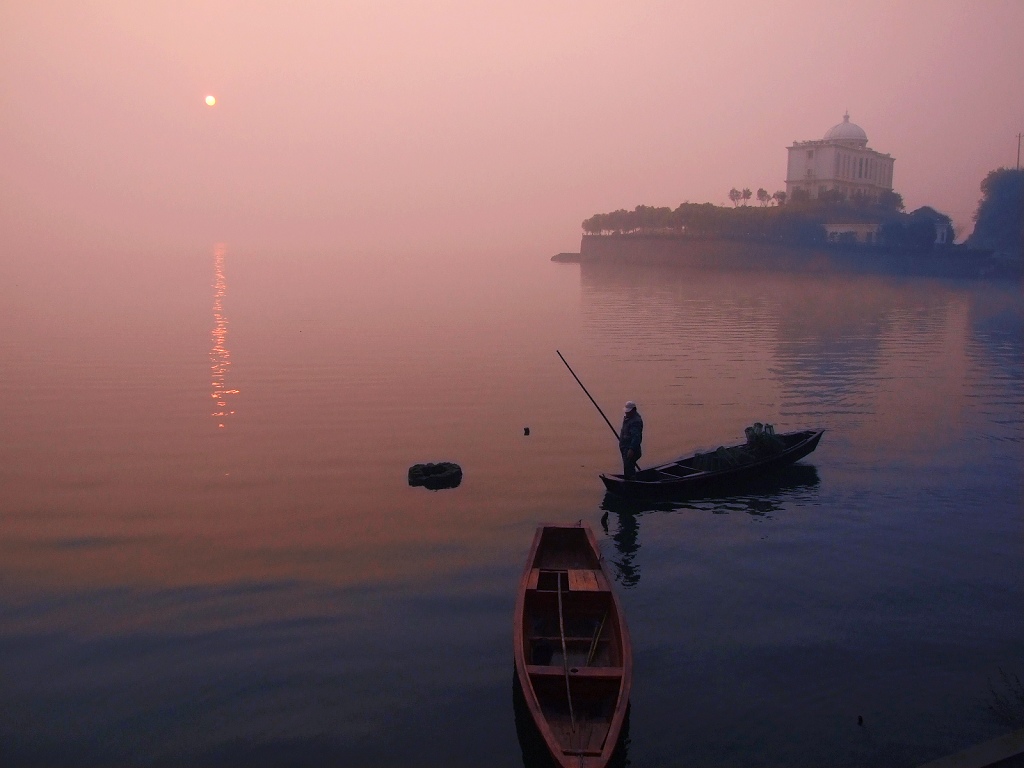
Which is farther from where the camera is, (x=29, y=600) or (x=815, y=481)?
(x=815, y=481)

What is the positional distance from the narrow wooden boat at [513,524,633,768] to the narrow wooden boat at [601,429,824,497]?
350cm

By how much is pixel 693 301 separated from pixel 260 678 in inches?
2503

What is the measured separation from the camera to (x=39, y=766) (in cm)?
917

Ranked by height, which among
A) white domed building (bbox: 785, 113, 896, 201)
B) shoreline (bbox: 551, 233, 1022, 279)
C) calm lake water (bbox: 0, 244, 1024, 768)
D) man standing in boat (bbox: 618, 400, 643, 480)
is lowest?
calm lake water (bbox: 0, 244, 1024, 768)

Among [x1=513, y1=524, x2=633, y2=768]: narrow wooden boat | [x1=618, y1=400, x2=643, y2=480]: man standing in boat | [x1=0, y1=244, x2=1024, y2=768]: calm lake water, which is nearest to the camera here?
[x1=513, y1=524, x2=633, y2=768]: narrow wooden boat

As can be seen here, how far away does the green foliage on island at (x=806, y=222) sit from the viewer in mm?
109500

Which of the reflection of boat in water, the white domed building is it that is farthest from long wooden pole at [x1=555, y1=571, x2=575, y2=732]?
the white domed building

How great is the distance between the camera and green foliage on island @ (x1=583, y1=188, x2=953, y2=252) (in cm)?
10950

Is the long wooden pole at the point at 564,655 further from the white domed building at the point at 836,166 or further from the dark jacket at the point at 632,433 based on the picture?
the white domed building at the point at 836,166

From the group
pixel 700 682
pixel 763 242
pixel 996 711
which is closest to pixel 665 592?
pixel 700 682

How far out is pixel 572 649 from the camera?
10375 mm

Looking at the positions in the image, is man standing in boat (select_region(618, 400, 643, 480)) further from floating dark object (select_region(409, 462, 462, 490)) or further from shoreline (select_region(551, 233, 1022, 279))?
shoreline (select_region(551, 233, 1022, 279))

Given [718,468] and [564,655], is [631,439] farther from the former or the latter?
[564,655]

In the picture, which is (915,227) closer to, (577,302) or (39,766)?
(577,302)
